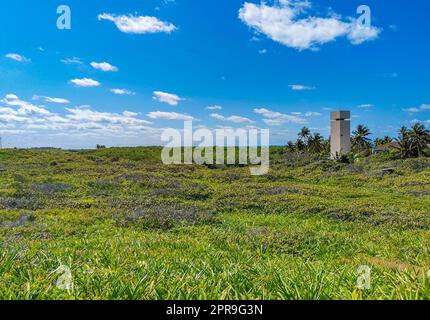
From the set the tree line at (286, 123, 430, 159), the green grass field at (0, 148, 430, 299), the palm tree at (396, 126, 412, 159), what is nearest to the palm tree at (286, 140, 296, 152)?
the tree line at (286, 123, 430, 159)

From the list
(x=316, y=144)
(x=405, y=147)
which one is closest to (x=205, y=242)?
(x=405, y=147)

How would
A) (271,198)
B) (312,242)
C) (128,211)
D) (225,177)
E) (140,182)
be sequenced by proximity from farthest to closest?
1. (225,177)
2. (140,182)
3. (271,198)
4. (128,211)
5. (312,242)

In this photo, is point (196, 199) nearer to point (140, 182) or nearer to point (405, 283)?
point (140, 182)

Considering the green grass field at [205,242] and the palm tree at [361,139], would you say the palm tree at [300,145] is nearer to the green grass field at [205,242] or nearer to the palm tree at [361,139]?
the palm tree at [361,139]

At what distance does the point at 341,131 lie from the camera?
203 feet

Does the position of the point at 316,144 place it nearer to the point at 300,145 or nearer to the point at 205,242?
the point at 300,145

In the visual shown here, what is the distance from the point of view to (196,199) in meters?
20.6

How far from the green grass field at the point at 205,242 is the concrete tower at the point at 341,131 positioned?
32884 millimetres

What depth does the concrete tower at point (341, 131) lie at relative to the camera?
61.3 metres

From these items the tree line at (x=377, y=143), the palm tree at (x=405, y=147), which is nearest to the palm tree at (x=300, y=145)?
the tree line at (x=377, y=143)

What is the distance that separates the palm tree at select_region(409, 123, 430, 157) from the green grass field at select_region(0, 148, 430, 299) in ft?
99.4
